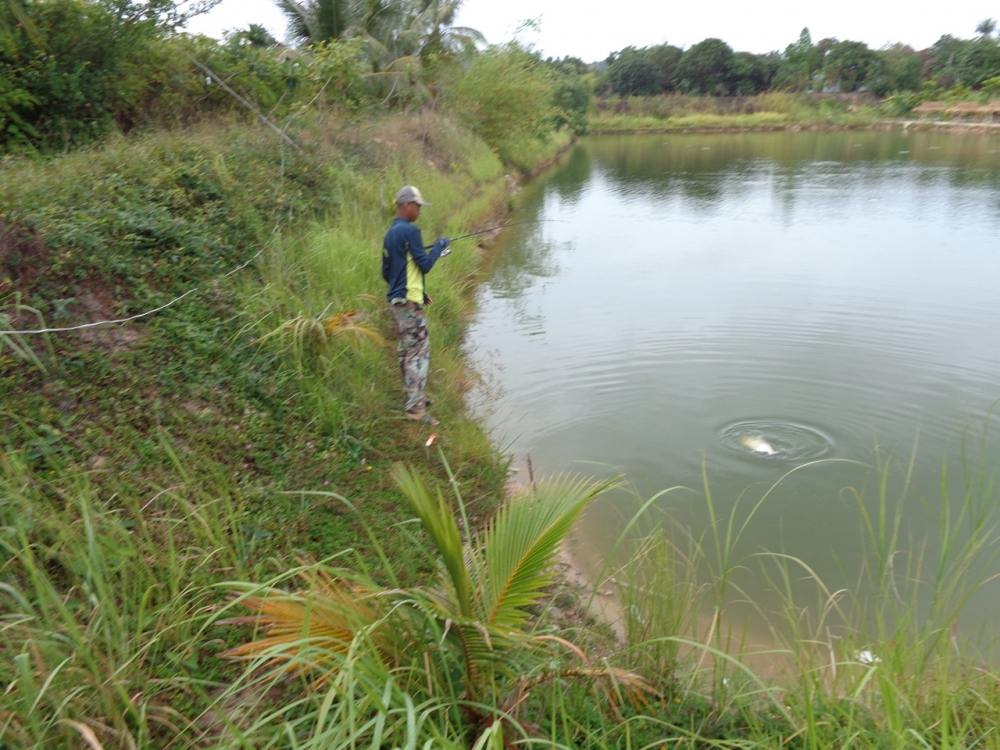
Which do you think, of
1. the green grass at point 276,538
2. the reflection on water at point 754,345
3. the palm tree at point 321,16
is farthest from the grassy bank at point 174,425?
the palm tree at point 321,16

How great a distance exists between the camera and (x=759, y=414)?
6.46 metres

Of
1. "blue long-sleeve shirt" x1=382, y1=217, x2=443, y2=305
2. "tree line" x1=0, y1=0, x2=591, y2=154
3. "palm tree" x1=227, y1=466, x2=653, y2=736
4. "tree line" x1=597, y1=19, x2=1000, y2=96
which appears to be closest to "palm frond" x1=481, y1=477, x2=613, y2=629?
"palm tree" x1=227, y1=466, x2=653, y2=736

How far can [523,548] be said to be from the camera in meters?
2.36

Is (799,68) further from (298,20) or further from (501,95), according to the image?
(298,20)

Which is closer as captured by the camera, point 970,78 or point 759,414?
point 759,414

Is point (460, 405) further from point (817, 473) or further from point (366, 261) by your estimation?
point (817, 473)

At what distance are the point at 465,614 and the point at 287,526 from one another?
1.60 meters

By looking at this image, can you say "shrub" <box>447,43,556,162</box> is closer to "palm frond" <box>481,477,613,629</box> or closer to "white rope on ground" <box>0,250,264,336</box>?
"white rope on ground" <box>0,250,264,336</box>

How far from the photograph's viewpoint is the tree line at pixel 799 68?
53.0 metres

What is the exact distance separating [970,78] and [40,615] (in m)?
59.2

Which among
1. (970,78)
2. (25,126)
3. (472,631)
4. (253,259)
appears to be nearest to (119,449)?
(472,631)

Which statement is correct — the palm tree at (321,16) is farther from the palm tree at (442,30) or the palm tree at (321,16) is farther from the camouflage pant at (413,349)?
the camouflage pant at (413,349)

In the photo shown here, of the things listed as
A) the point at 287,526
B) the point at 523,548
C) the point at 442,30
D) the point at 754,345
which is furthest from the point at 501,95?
the point at 523,548

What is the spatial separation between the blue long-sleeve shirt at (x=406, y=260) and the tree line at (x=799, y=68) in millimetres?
55453
